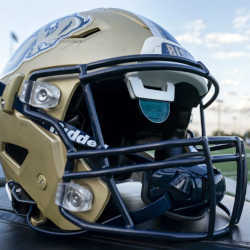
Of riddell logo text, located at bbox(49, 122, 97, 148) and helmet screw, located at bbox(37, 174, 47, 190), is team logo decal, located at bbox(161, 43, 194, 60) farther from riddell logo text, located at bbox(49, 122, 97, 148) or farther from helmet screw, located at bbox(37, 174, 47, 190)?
helmet screw, located at bbox(37, 174, 47, 190)

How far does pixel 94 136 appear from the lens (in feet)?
3.10

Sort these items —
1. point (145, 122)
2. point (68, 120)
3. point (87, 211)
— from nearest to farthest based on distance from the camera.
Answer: point (87, 211) < point (68, 120) < point (145, 122)

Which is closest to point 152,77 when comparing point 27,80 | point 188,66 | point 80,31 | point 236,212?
point 188,66

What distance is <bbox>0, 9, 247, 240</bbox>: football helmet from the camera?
892 millimetres

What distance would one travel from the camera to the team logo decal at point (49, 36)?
3.72ft

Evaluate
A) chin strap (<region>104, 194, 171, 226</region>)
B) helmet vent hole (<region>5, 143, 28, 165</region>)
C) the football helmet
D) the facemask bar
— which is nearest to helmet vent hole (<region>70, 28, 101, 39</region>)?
the football helmet

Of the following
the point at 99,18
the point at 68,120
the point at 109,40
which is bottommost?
the point at 68,120

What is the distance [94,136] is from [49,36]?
20.5 inches

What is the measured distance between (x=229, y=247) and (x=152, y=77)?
65 centimetres

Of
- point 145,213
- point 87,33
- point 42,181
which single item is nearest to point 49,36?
point 87,33

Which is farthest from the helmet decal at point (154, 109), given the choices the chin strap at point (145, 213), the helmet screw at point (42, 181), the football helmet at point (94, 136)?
the helmet screw at point (42, 181)

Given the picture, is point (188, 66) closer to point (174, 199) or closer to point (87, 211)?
point (174, 199)

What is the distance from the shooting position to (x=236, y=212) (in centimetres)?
98

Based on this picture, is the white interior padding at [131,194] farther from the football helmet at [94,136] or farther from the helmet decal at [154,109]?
the helmet decal at [154,109]
